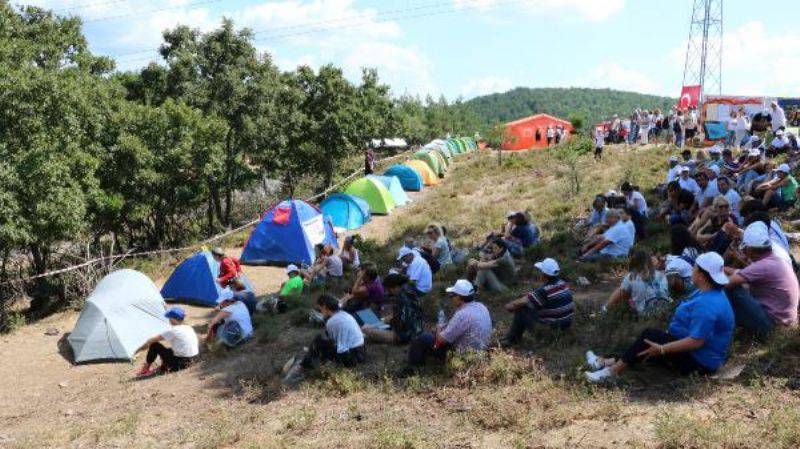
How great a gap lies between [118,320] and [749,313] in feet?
29.1

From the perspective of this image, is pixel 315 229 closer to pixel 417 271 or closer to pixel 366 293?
pixel 417 271

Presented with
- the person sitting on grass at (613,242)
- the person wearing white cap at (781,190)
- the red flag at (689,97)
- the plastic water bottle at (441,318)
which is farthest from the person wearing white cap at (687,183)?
the red flag at (689,97)

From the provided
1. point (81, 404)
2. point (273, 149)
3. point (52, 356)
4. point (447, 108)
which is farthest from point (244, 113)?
point (447, 108)

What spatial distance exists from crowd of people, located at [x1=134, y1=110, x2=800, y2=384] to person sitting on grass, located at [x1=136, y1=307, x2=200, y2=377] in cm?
2

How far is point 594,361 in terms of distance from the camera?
6.87 m

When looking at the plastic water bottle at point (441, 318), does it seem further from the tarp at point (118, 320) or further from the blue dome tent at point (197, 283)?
the blue dome tent at point (197, 283)

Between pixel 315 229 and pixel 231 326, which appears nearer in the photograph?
pixel 231 326

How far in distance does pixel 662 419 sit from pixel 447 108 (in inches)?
2681

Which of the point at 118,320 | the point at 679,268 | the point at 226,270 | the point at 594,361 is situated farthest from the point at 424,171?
the point at 594,361

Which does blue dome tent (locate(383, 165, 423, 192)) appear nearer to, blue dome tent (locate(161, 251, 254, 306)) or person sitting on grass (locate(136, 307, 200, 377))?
blue dome tent (locate(161, 251, 254, 306))

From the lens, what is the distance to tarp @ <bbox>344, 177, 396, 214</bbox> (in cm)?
2209

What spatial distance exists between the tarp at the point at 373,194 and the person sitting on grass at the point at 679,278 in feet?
46.8

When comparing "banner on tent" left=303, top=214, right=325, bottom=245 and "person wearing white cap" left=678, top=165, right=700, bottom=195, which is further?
"banner on tent" left=303, top=214, right=325, bottom=245

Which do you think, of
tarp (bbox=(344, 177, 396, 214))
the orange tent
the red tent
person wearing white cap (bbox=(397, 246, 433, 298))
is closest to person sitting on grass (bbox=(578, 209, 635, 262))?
person wearing white cap (bbox=(397, 246, 433, 298))
